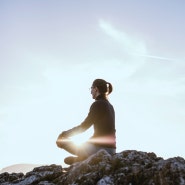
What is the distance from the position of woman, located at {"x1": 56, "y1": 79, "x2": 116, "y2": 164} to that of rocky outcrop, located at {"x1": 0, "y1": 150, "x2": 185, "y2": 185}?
3.30 ft

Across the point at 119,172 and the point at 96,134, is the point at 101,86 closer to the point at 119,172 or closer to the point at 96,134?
the point at 96,134

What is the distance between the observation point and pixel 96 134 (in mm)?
12117

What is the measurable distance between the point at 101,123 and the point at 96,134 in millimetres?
520

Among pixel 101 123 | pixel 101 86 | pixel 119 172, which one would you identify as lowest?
pixel 119 172

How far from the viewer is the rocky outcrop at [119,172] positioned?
8336 mm

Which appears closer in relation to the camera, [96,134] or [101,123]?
[101,123]

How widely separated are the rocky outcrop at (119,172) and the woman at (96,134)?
101cm

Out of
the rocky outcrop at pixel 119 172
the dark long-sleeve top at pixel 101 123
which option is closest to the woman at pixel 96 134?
the dark long-sleeve top at pixel 101 123

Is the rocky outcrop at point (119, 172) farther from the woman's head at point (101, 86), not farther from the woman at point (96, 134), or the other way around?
the woman's head at point (101, 86)

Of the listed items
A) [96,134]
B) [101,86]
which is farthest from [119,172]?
[101,86]

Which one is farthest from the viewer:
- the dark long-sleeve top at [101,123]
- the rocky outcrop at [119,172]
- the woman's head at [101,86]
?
the woman's head at [101,86]

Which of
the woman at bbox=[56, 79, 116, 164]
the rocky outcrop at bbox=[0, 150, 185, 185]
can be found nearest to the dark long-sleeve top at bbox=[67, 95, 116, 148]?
the woman at bbox=[56, 79, 116, 164]

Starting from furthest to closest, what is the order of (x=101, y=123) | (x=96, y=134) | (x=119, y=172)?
(x=96, y=134) → (x=101, y=123) → (x=119, y=172)

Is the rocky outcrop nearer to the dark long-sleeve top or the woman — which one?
the woman
